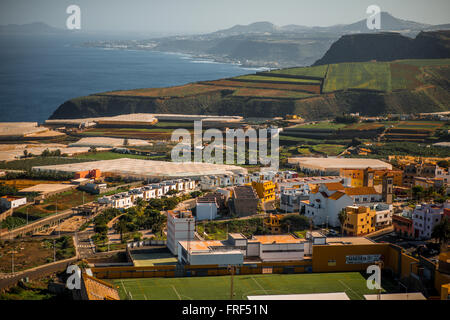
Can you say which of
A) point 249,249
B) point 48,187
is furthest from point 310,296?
point 48,187

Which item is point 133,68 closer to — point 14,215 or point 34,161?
point 34,161

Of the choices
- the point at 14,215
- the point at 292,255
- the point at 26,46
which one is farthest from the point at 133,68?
the point at 292,255

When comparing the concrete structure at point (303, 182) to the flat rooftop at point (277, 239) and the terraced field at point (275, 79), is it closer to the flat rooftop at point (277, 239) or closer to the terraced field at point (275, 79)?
the flat rooftop at point (277, 239)

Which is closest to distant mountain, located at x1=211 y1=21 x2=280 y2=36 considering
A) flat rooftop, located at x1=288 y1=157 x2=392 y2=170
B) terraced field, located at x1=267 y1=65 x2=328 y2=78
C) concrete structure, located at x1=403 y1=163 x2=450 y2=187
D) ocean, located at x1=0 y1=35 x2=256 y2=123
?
ocean, located at x1=0 y1=35 x2=256 y2=123

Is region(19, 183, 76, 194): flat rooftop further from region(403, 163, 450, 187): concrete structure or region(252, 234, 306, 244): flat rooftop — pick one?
region(403, 163, 450, 187): concrete structure

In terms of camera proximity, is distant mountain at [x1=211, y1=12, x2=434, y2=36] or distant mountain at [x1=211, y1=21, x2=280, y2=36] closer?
distant mountain at [x1=211, y1=12, x2=434, y2=36]
